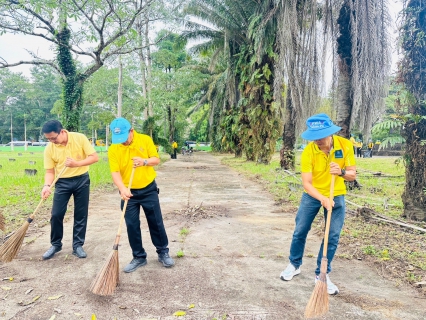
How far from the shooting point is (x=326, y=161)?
2900mm

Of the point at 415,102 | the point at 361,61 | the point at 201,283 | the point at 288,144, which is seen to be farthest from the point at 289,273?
the point at 288,144

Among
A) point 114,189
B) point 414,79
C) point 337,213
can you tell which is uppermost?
point 414,79

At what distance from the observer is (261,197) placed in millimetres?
7945

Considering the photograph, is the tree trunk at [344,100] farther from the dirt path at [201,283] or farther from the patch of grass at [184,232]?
the patch of grass at [184,232]

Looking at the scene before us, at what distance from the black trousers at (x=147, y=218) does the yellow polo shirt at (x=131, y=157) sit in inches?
3.9

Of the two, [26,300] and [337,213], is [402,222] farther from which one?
[26,300]

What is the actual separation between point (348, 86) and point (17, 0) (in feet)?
26.9

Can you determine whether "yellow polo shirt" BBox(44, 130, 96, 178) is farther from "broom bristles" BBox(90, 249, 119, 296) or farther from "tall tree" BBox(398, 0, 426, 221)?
"tall tree" BBox(398, 0, 426, 221)

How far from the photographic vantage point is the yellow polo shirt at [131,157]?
3330 mm

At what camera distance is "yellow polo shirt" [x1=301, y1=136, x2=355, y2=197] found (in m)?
2.84

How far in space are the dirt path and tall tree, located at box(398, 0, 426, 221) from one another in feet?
6.06

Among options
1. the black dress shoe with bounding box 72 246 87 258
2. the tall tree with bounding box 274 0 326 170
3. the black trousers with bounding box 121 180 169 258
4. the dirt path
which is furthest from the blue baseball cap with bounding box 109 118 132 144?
the tall tree with bounding box 274 0 326 170

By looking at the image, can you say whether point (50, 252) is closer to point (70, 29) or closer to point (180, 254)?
point (180, 254)

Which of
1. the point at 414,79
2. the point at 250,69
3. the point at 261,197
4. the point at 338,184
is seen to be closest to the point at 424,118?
the point at 414,79
